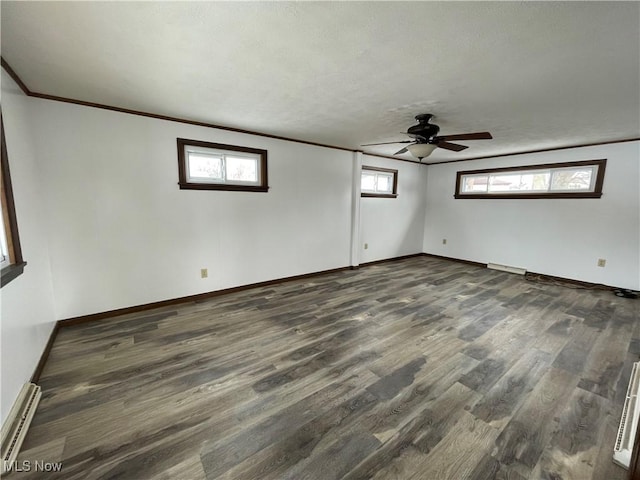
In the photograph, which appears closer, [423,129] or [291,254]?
[423,129]

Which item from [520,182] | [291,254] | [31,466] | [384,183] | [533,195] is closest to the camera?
[31,466]

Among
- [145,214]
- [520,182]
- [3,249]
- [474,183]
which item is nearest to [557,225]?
[520,182]

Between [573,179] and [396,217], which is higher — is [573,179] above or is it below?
above

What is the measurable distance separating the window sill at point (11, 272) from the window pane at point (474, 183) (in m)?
6.83

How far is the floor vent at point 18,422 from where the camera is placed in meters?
1.34

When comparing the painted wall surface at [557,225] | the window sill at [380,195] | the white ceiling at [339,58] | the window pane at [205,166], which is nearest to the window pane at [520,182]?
the painted wall surface at [557,225]

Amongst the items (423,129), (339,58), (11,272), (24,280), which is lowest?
(24,280)

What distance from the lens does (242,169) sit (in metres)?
3.82

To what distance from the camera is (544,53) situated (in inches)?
67.3

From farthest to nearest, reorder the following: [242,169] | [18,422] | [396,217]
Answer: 1. [396,217]
2. [242,169]
3. [18,422]

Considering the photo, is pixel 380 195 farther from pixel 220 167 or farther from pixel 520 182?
pixel 220 167

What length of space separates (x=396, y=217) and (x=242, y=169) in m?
3.70

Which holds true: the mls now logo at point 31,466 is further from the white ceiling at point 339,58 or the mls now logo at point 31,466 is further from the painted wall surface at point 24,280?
the white ceiling at point 339,58

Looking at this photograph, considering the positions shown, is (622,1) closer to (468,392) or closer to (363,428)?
(468,392)
